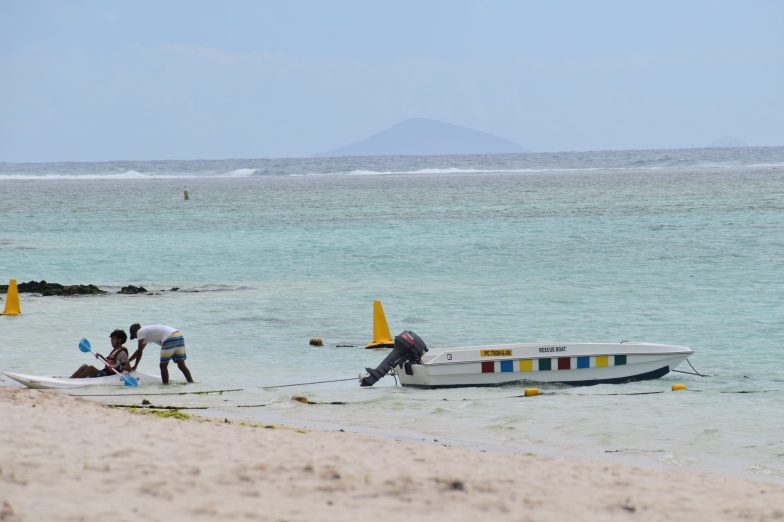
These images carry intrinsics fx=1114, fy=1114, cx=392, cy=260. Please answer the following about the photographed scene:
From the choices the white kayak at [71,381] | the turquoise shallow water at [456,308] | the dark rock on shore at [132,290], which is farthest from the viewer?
the dark rock on shore at [132,290]

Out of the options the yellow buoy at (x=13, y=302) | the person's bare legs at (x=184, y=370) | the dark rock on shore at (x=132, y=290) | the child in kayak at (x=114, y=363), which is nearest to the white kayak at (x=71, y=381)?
the child in kayak at (x=114, y=363)

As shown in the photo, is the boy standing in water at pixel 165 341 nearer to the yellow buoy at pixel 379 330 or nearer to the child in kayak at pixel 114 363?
the child in kayak at pixel 114 363

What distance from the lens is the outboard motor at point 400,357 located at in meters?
17.1

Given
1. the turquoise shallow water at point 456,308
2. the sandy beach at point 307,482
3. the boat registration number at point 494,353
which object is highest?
the sandy beach at point 307,482

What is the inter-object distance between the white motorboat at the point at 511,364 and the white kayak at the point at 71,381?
337 centimetres

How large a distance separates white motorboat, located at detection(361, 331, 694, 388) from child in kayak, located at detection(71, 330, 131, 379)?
3692 millimetres

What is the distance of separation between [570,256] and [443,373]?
72.7ft

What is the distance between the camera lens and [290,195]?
333ft

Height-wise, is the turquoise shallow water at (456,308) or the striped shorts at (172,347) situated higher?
the striped shorts at (172,347)

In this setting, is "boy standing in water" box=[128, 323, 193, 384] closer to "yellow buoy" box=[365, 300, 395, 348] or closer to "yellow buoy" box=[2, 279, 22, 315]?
"yellow buoy" box=[365, 300, 395, 348]

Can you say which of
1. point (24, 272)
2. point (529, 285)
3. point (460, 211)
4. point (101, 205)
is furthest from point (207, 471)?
point (101, 205)

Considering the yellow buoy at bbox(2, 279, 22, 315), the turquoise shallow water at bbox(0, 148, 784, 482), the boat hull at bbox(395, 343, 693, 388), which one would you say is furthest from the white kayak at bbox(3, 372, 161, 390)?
the yellow buoy at bbox(2, 279, 22, 315)

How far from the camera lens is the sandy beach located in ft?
Answer: 27.7

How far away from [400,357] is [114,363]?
14.5 ft
